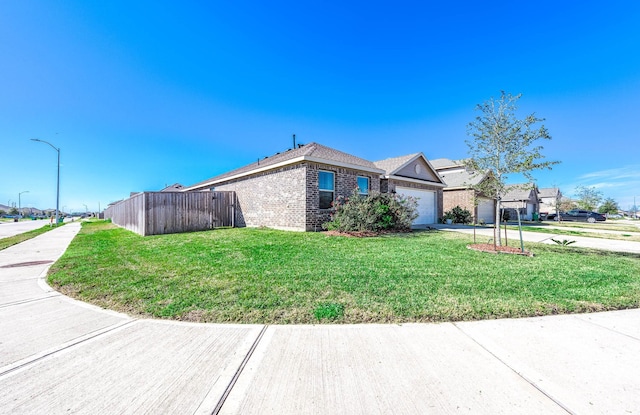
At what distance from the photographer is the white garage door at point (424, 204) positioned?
15.9 meters

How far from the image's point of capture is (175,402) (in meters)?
1.66

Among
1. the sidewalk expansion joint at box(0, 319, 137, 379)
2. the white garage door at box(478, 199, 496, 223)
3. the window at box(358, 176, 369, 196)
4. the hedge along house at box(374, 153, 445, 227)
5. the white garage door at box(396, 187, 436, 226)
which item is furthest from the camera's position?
the white garage door at box(478, 199, 496, 223)

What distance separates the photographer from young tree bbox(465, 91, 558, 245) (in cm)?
697

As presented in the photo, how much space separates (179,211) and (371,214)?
374 inches

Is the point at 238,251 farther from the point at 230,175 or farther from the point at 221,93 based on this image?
the point at 221,93

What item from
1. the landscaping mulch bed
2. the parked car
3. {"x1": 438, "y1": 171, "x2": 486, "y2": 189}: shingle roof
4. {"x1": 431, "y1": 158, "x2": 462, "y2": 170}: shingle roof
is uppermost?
{"x1": 431, "y1": 158, "x2": 462, "y2": 170}: shingle roof

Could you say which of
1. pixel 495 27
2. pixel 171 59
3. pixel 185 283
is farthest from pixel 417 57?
pixel 185 283

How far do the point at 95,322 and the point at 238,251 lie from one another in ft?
12.7

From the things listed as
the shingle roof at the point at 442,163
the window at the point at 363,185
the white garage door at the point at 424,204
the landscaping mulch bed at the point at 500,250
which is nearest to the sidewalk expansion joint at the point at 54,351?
the landscaping mulch bed at the point at 500,250

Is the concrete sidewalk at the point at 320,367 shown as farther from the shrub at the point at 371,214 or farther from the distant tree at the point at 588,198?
the distant tree at the point at 588,198

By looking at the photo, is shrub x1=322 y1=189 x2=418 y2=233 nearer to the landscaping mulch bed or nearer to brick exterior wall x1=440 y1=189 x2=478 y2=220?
the landscaping mulch bed

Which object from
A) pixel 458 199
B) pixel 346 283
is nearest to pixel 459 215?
pixel 458 199

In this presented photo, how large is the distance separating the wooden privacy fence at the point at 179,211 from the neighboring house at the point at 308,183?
2.88 feet

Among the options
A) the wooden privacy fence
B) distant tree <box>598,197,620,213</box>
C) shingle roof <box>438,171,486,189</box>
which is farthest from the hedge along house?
distant tree <box>598,197,620,213</box>
